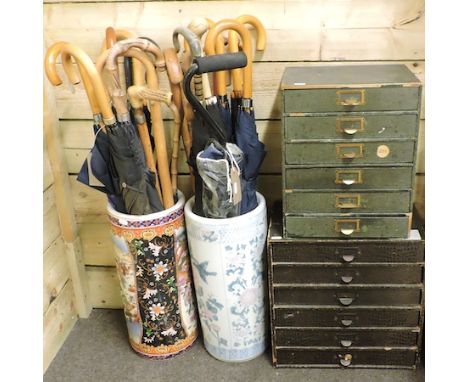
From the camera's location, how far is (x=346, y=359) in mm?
1665

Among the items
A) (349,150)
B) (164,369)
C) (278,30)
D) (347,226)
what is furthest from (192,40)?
(164,369)

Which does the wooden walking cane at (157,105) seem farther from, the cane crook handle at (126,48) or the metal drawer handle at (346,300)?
the metal drawer handle at (346,300)

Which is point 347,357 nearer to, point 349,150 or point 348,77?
point 349,150

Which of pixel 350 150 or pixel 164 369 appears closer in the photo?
pixel 350 150

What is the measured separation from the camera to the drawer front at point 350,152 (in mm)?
1406

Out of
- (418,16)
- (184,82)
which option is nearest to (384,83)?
(418,16)

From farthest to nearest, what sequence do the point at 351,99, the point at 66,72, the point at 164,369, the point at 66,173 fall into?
the point at 66,173 → the point at 164,369 → the point at 66,72 → the point at 351,99

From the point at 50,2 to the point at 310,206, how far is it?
3.25 ft

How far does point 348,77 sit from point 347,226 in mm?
410

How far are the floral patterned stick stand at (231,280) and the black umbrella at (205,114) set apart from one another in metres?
0.09

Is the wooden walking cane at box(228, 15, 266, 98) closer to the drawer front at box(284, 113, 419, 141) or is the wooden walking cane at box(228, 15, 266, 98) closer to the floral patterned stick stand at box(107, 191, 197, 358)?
the drawer front at box(284, 113, 419, 141)

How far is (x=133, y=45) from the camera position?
146 centimetres

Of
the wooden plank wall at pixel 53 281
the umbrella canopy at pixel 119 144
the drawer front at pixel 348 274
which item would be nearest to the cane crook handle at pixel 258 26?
the umbrella canopy at pixel 119 144
